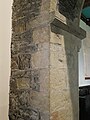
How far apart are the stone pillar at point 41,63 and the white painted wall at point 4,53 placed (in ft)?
0.14

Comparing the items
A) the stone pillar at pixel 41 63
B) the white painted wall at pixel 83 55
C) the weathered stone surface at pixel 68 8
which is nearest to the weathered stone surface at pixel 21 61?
the stone pillar at pixel 41 63

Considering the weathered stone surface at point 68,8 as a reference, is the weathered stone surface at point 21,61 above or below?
below

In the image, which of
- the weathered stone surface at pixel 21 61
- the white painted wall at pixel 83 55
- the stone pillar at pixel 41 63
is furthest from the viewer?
the white painted wall at pixel 83 55

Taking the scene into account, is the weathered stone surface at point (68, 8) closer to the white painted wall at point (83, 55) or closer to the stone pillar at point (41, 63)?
the stone pillar at point (41, 63)

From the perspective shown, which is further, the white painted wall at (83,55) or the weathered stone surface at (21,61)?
the white painted wall at (83,55)

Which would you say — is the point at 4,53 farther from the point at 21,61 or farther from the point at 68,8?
the point at 68,8

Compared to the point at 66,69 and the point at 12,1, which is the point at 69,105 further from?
the point at 12,1

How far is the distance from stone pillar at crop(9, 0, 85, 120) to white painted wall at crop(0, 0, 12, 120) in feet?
0.14

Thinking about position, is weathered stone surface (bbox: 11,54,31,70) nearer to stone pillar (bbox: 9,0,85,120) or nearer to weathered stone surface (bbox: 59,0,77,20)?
stone pillar (bbox: 9,0,85,120)

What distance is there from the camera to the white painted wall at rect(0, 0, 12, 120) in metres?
1.46

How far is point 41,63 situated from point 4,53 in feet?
1.16

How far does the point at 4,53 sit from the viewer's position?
1496 mm

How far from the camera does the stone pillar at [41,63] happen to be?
51.9 inches

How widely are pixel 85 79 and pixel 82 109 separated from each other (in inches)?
53.7
